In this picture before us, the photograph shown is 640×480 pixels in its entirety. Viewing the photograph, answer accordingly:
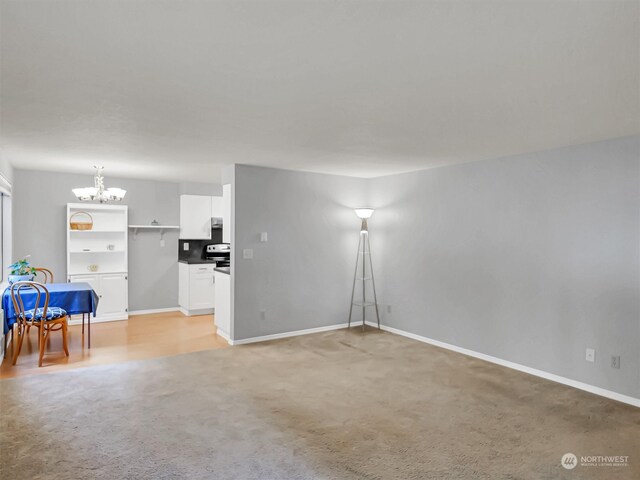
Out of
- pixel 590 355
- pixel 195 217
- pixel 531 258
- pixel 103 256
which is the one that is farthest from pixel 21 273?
pixel 590 355

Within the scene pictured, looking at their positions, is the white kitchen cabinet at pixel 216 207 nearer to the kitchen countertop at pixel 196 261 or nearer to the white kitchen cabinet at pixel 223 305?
the kitchen countertop at pixel 196 261

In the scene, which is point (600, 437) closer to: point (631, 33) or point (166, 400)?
point (631, 33)

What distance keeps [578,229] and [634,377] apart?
53.0 inches

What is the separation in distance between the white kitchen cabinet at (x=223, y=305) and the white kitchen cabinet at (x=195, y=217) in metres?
2.01

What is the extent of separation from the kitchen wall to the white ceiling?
2487 mm

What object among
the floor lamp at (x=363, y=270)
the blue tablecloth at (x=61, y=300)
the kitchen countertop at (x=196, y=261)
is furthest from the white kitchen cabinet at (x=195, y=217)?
the floor lamp at (x=363, y=270)

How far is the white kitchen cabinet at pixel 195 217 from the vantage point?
755cm

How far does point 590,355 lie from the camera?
3.90 meters

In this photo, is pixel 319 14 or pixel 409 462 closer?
pixel 319 14

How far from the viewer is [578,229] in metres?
3.99

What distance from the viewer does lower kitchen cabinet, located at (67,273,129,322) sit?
662 centimetres

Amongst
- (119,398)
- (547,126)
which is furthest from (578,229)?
(119,398)

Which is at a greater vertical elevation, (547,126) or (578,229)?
(547,126)

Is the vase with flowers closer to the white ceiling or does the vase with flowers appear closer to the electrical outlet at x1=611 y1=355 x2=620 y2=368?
the white ceiling
